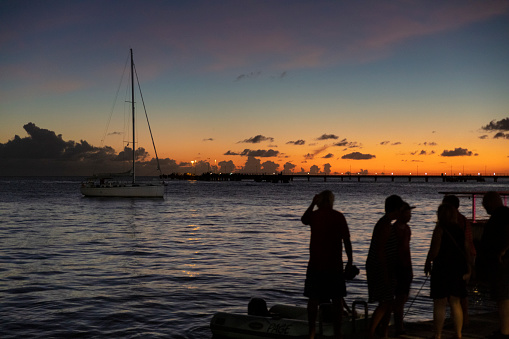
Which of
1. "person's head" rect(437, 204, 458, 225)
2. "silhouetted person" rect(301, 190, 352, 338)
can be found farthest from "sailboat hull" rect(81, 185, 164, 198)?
"person's head" rect(437, 204, 458, 225)

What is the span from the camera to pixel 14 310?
11.4 metres

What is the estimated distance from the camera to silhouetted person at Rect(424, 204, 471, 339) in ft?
21.0

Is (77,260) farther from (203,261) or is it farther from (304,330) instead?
(304,330)

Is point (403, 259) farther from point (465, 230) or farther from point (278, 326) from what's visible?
point (278, 326)

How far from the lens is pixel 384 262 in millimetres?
6469

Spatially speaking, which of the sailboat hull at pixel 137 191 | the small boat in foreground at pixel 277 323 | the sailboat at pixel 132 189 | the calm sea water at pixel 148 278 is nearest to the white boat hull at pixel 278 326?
the small boat in foreground at pixel 277 323

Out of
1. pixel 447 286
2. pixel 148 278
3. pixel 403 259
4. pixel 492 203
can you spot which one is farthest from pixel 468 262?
pixel 148 278

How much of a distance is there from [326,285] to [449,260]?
1.64 m

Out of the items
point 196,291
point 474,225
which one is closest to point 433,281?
point 196,291

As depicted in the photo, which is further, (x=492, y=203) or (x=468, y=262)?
(x=492, y=203)

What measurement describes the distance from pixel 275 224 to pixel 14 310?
2455 cm

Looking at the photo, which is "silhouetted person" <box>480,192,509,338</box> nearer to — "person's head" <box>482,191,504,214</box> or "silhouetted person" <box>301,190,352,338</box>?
"person's head" <box>482,191,504,214</box>

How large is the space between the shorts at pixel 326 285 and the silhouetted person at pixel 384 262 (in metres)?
0.42

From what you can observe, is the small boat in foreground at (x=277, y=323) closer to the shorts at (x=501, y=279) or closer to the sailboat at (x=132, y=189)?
the shorts at (x=501, y=279)
